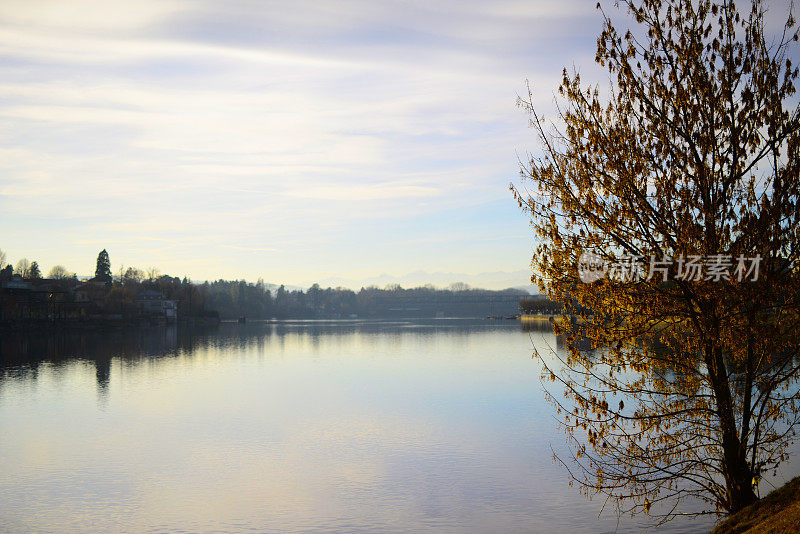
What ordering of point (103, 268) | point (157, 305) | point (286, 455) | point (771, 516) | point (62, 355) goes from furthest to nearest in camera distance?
1. point (103, 268)
2. point (157, 305)
3. point (62, 355)
4. point (286, 455)
5. point (771, 516)

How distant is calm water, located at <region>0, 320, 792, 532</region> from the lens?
1402 centimetres

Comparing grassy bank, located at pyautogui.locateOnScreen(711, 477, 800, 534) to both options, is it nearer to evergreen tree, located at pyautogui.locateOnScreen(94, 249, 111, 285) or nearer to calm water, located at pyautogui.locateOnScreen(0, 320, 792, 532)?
calm water, located at pyautogui.locateOnScreen(0, 320, 792, 532)

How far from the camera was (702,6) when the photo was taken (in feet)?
36.2

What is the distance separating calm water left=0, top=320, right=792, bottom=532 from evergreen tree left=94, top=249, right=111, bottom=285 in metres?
138

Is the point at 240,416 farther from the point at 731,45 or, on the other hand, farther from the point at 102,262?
the point at 102,262

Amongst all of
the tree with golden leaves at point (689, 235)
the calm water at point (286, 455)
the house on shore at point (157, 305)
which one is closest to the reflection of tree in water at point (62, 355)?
the calm water at point (286, 455)

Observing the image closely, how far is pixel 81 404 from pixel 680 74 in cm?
2700

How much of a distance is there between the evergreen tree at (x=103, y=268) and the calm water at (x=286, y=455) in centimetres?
13792

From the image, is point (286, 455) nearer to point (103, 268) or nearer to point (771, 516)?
point (771, 516)

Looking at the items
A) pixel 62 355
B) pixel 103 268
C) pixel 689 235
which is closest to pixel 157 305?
pixel 103 268

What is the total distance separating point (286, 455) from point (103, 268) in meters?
166

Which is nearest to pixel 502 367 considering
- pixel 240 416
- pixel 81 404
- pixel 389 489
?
pixel 240 416

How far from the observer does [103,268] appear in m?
170

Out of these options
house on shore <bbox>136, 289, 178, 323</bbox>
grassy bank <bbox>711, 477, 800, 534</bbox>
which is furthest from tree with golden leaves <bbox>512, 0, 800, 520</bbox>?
house on shore <bbox>136, 289, 178, 323</bbox>
